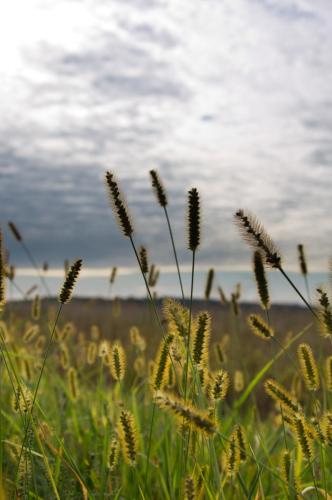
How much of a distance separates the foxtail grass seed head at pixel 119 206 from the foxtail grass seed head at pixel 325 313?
1.88 ft

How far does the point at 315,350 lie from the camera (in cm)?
1537

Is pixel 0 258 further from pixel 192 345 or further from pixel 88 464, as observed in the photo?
pixel 88 464

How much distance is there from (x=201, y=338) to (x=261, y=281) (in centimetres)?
41

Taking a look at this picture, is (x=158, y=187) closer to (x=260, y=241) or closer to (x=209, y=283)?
(x=260, y=241)

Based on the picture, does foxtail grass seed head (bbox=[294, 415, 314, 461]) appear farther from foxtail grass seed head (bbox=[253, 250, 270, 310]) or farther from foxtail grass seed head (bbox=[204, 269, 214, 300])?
foxtail grass seed head (bbox=[204, 269, 214, 300])

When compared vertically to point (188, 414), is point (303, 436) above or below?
below

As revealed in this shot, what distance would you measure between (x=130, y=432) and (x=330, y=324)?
65 centimetres

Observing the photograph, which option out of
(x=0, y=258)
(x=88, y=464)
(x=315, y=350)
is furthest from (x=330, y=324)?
(x=315, y=350)

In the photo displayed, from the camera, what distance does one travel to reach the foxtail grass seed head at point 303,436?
1967mm

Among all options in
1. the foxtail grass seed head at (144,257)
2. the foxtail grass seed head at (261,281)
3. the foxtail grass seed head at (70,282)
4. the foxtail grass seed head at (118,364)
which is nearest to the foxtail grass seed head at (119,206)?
the foxtail grass seed head at (70,282)

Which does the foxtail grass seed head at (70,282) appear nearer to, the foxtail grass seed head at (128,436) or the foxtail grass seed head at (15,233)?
the foxtail grass seed head at (128,436)

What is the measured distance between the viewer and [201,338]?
1.89m

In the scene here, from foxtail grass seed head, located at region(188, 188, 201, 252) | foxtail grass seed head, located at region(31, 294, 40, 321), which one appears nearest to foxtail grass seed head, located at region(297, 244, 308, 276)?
foxtail grass seed head, located at region(188, 188, 201, 252)

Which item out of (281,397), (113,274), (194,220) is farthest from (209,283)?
(194,220)
